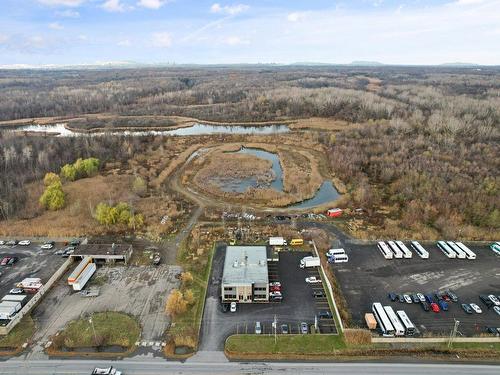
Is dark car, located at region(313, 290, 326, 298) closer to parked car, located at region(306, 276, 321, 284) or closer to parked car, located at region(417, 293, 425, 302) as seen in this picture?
parked car, located at region(306, 276, 321, 284)

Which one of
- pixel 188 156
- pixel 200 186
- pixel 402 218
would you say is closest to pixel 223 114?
pixel 188 156

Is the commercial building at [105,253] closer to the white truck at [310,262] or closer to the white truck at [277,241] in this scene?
the white truck at [277,241]

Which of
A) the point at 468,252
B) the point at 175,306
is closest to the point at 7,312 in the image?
the point at 175,306

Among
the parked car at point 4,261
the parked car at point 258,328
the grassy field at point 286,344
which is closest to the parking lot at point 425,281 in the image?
the grassy field at point 286,344

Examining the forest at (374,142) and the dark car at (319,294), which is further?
the forest at (374,142)

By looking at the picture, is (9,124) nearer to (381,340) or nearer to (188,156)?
(188,156)

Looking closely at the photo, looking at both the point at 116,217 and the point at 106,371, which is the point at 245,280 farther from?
the point at 116,217
